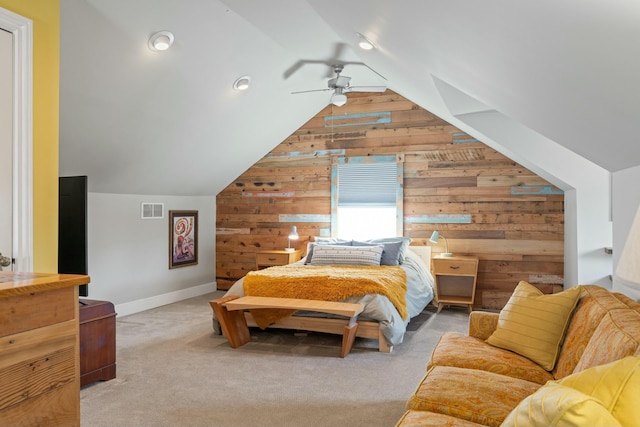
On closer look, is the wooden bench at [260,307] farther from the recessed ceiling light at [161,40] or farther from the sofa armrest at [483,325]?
the recessed ceiling light at [161,40]

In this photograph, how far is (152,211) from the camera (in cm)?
631

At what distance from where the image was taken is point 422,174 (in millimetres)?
6551

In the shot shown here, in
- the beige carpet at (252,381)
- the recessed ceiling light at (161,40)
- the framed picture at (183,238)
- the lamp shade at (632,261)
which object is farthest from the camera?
the framed picture at (183,238)

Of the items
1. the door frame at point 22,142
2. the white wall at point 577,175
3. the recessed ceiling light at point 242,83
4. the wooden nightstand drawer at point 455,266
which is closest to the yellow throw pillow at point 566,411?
the door frame at point 22,142

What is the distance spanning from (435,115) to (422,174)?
76 centimetres

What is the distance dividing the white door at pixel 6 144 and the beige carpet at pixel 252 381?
1146 millimetres

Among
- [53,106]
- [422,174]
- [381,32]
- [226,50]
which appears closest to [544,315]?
[381,32]

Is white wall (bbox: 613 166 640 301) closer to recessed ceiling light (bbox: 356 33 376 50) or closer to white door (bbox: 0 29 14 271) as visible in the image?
recessed ceiling light (bbox: 356 33 376 50)

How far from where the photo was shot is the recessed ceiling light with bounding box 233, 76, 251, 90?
5055mm

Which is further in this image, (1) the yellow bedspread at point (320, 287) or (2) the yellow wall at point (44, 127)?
(1) the yellow bedspread at point (320, 287)

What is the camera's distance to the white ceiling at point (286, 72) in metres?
1.60

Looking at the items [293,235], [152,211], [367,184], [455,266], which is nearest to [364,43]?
[455,266]

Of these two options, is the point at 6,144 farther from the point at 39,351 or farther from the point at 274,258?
the point at 274,258

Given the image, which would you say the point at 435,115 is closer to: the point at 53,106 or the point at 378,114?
the point at 378,114
